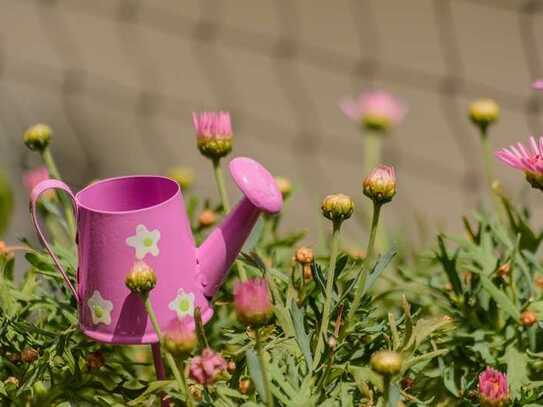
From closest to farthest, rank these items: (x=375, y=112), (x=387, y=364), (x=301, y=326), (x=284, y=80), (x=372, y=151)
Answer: (x=387, y=364) < (x=301, y=326) < (x=372, y=151) < (x=375, y=112) < (x=284, y=80)

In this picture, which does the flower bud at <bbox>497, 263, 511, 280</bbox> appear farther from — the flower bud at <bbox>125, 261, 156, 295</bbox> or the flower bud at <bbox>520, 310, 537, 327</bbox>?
the flower bud at <bbox>125, 261, 156, 295</bbox>

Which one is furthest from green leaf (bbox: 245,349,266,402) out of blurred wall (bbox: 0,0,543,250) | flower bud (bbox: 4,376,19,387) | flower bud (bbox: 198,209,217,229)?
blurred wall (bbox: 0,0,543,250)

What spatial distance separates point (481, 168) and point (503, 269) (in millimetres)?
1933

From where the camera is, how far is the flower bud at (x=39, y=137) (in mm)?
907

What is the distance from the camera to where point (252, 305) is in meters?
0.63

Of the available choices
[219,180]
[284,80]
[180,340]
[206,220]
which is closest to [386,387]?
[180,340]

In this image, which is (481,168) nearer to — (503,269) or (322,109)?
(322,109)

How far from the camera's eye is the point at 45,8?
347 cm

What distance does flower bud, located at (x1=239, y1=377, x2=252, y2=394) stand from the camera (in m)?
0.73

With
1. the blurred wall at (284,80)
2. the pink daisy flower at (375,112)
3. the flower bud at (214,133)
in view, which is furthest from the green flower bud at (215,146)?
the blurred wall at (284,80)

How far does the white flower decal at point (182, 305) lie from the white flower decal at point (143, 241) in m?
0.04

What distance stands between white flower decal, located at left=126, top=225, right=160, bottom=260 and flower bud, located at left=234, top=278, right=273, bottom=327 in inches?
4.6

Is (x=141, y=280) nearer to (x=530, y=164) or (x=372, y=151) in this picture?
(x=530, y=164)

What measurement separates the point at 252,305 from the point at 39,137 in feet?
1.13
